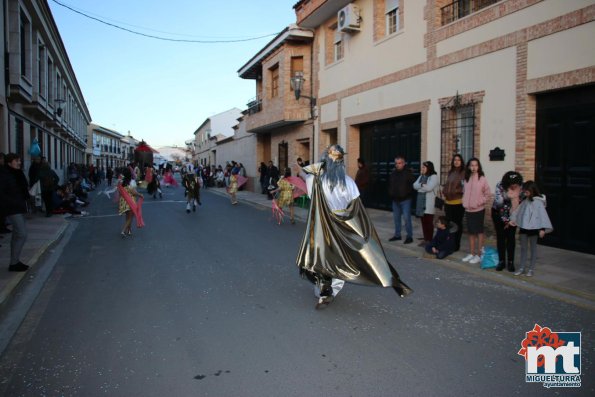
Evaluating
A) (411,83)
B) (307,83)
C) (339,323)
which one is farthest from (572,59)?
(307,83)

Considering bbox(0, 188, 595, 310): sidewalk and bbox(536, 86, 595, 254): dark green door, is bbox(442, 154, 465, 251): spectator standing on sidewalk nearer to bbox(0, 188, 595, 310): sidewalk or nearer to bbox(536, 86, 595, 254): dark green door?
bbox(0, 188, 595, 310): sidewalk

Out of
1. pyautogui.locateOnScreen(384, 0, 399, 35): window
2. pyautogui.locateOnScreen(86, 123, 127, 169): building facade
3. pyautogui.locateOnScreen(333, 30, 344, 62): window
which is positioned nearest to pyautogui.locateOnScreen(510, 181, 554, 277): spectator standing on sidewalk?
pyautogui.locateOnScreen(384, 0, 399, 35): window

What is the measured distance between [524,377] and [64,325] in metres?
4.18

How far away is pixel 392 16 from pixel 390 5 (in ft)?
1.06

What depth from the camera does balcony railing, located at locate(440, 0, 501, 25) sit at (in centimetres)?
1093

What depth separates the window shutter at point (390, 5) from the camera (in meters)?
13.5

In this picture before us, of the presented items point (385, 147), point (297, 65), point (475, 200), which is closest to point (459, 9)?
point (385, 147)

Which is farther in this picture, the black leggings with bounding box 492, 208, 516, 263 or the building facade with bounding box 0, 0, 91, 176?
the building facade with bounding box 0, 0, 91, 176

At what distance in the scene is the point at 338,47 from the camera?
17.4 m

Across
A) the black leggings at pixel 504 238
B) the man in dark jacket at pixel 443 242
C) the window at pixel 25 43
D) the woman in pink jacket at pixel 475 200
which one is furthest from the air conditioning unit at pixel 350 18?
the window at pixel 25 43

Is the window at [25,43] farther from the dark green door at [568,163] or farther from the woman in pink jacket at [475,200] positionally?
the dark green door at [568,163]

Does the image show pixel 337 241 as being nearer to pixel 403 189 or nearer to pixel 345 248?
pixel 345 248

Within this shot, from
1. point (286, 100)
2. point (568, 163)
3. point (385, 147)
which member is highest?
point (286, 100)

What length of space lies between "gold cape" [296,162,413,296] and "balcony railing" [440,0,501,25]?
7.83 m
